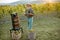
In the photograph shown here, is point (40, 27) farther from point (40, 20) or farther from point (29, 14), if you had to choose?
point (29, 14)

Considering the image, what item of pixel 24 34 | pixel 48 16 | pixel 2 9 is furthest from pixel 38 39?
pixel 2 9

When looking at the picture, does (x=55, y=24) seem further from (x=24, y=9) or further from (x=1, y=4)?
(x=1, y=4)

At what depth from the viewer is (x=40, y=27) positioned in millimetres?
2012

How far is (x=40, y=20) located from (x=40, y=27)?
0.07 meters

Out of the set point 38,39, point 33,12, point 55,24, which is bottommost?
point 38,39

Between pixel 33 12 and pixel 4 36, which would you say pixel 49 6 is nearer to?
pixel 33 12

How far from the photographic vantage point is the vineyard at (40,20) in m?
1.97

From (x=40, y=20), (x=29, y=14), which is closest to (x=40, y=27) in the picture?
(x=40, y=20)

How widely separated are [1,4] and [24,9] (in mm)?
253

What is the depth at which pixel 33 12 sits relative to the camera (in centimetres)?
199

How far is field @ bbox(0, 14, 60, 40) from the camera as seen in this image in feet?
6.45

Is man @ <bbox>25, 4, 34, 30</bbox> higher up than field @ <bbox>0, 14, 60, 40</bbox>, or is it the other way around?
man @ <bbox>25, 4, 34, 30</bbox>

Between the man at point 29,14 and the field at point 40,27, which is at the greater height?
the man at point 29,14

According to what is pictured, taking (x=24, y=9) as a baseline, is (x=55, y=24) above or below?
below
